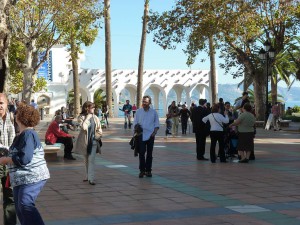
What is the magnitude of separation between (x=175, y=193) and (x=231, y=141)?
18.5 feet

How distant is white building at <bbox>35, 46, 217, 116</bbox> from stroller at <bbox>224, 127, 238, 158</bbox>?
41297 millimetres

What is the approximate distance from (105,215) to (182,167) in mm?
5363

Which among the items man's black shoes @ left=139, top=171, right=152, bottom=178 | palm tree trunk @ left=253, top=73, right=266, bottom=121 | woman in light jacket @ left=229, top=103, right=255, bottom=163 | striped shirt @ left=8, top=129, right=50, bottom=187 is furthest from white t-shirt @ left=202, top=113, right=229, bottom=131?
palm tree trunk @ left=253, top=73, right=266, bottom=121

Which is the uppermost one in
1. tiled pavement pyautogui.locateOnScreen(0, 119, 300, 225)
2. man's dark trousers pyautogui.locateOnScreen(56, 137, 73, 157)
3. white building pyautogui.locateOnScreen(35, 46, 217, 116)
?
white building pyautogui.locateOnScreen(35, 46, 217, 116)

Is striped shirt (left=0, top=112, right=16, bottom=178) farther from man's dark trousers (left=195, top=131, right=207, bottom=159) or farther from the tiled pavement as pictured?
man's dark trousers (left=195, top=131, right=207, bottom=159)

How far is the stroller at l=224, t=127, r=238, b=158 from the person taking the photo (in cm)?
1404

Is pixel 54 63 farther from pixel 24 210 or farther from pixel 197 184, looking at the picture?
pixel 24 210

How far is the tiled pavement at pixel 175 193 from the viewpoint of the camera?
685 centimetres

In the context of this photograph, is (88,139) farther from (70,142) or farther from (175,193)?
(70,142)

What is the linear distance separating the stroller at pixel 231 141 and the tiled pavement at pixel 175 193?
0.47m

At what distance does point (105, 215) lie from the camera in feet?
23.0

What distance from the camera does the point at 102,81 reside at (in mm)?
56312

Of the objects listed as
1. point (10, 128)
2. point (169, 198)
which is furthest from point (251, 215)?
point (10, 128)

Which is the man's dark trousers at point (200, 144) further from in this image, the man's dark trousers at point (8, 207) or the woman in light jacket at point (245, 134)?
the man's dark trousers at point (8, 207)
